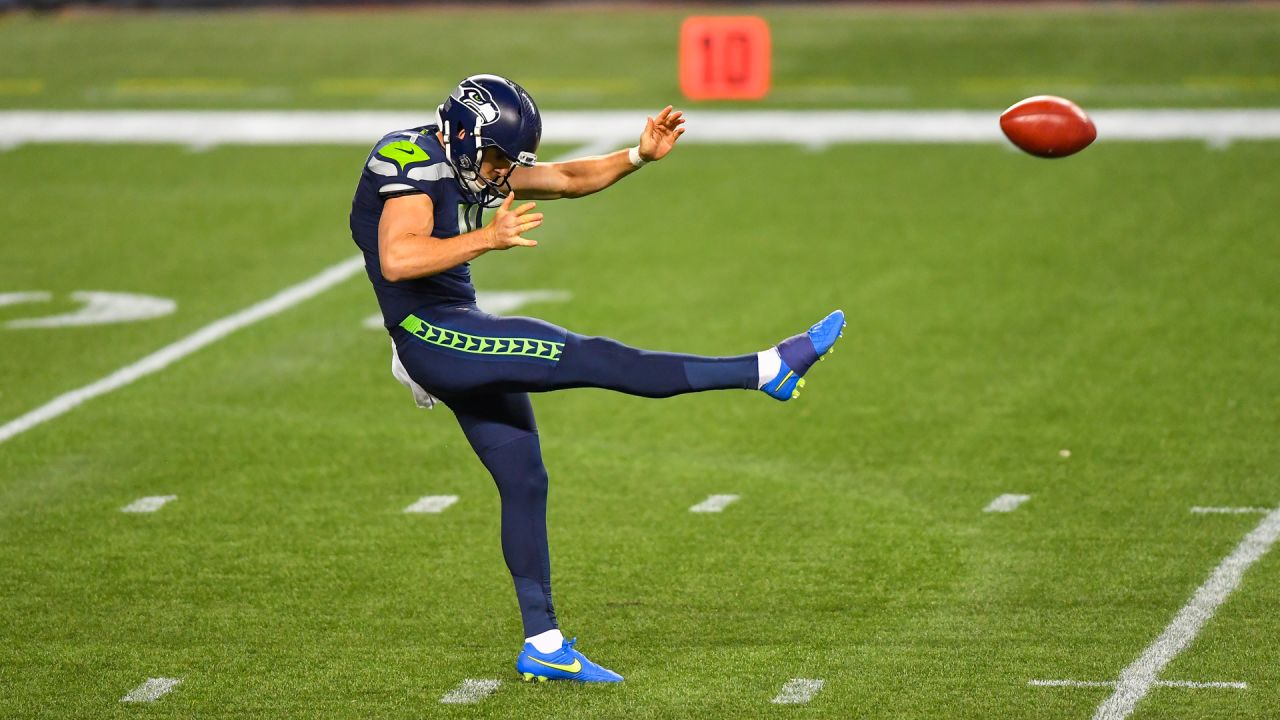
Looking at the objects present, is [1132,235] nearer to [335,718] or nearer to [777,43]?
[335,718]

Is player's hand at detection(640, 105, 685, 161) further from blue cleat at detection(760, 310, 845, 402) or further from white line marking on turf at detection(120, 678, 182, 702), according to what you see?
white line marking on turf at detection(120, 678, 182, 702)

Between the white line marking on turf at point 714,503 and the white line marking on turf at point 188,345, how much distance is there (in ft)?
10.7

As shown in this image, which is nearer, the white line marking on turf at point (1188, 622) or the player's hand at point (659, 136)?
the white line marking on turf at point (1188, 622)

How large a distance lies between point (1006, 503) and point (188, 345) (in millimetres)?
4927

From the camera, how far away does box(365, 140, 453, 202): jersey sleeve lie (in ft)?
18.5

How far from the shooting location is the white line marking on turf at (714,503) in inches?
298

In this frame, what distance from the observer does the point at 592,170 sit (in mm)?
6391

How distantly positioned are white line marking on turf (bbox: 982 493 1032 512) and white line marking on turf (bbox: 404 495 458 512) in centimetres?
212

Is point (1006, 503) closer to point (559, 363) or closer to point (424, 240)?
point (559, 363)

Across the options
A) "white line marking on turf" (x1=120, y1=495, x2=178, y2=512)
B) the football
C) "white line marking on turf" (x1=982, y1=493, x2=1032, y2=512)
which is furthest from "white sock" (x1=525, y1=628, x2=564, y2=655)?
the football

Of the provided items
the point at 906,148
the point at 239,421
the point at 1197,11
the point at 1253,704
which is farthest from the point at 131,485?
the point at 1197,11

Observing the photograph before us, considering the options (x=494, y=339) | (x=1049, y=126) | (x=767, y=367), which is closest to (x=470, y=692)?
(x=494, y=339)

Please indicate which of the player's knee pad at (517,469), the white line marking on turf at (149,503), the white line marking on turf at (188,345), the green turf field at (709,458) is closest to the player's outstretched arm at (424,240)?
the player's knee pad at (517,469)

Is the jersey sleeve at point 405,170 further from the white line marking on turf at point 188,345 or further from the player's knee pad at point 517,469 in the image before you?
the white line marking on turf at point 188,345
